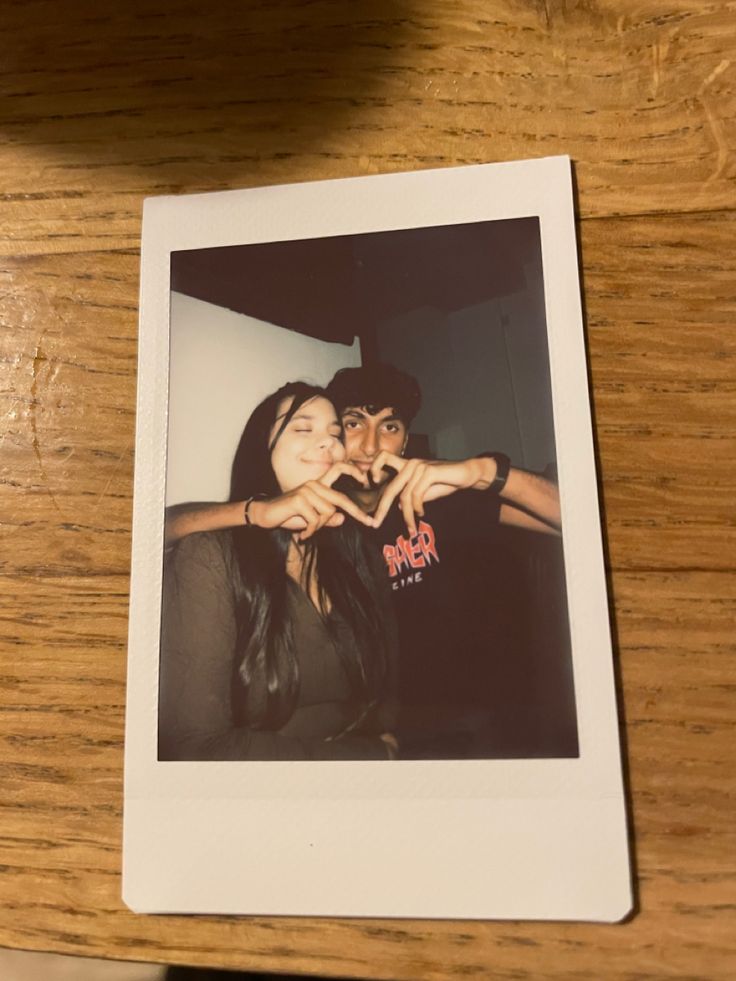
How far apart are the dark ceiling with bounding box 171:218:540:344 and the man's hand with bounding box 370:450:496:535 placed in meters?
0.08

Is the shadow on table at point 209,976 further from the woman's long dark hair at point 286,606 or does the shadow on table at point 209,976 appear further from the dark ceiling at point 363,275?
the dark ceiling at point 363,275

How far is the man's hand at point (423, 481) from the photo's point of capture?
0.43 meters

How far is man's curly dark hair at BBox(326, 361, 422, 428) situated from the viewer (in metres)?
0.45

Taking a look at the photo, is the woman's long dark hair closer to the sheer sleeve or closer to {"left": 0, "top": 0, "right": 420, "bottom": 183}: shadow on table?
the sheer sleeve

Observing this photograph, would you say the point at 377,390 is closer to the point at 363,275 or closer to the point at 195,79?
the point at 363,275

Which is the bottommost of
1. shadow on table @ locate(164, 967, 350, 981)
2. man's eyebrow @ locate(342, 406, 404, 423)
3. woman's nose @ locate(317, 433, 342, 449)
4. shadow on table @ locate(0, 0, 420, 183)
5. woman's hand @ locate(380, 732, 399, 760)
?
shadow on table @ locate(164, 967, 350, 981)

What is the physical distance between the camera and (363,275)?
1.53 ft

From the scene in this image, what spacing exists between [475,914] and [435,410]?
0.25m

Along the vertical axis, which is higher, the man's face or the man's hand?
the man's face

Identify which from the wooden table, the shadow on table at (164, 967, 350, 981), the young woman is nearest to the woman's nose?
the young woman

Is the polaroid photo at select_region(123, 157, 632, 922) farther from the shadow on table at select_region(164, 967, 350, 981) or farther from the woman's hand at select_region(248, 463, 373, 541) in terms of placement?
the shadow on table at select_region(164, 967, 350, 981)

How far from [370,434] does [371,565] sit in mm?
70

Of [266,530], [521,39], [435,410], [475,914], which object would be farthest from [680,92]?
[475,914]

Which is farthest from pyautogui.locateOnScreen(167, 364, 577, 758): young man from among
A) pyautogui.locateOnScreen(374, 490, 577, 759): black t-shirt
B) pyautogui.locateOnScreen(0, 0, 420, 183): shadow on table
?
pyautogui.locateOnScreen(0, 0, 420, 183): shadow on table
